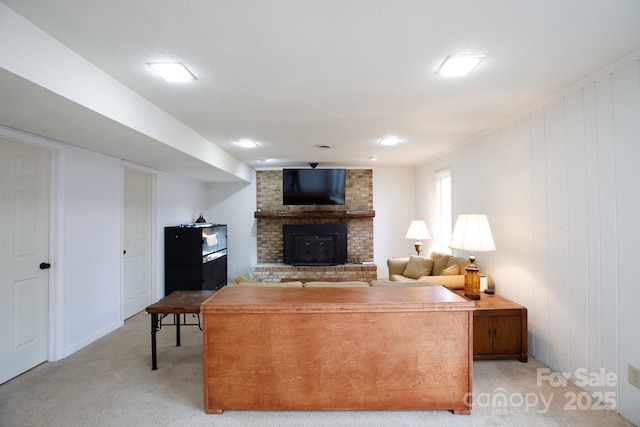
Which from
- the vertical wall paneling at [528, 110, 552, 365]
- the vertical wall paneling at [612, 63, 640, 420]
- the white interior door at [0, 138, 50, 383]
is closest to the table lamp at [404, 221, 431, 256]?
the vertical wall paneling at [528, 110, 552, 365]

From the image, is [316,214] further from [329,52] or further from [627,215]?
[627,215]

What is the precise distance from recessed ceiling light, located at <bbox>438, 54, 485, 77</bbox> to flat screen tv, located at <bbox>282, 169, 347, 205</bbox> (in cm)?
387

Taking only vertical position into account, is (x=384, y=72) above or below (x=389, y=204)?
above

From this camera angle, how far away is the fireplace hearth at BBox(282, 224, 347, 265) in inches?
249

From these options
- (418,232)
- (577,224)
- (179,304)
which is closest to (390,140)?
(418,232)

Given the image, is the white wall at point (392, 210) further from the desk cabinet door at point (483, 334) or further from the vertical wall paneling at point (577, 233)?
the vertical wall paneling at point (577, 233)

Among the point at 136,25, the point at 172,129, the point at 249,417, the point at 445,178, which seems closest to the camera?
the point at 136,25

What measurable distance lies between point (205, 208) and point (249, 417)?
5.11 metres

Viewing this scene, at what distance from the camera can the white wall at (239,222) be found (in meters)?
6.56

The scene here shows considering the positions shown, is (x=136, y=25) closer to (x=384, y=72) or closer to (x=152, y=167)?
(x=384, y=72)

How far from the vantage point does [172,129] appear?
123 inches

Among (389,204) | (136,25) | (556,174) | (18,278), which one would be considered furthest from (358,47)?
(389,204)

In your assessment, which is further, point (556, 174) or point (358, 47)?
point (556, 174)

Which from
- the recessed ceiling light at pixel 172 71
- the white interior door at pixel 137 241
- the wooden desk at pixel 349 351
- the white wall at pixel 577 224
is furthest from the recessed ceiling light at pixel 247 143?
the white wall at pixel 577 224
